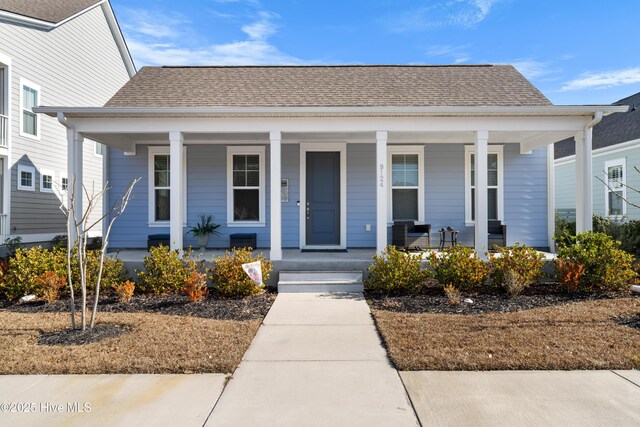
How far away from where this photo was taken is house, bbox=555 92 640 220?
516 inches

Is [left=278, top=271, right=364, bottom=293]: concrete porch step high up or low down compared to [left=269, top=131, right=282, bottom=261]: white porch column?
down

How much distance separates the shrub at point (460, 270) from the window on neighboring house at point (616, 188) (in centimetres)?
935

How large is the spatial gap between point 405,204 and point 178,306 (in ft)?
19.2

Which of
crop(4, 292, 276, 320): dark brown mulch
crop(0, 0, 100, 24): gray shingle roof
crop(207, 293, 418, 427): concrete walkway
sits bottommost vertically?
crop(207, 293, 418, 427): concrete walkway

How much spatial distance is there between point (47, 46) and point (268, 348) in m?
12.1

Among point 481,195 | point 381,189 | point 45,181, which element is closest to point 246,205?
point 381,189

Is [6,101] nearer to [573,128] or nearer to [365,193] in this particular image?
[365,193]

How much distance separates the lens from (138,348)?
425 cm

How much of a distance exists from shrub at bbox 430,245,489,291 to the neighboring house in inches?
292

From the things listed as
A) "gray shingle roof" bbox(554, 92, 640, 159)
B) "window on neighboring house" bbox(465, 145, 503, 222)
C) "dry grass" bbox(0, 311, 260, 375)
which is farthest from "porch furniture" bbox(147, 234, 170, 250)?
"gray shingle roof" bbox(554, 92, 640, 159)

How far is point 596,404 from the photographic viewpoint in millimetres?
3119

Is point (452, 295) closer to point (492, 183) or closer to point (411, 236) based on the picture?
point (411, 236)

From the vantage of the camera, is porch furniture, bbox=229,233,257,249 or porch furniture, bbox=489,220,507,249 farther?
porch furniture, bbox=229,233,257,249

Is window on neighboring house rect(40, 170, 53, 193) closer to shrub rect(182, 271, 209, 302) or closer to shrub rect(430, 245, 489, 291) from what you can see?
shrub rect(182, 271, 209, 302)
